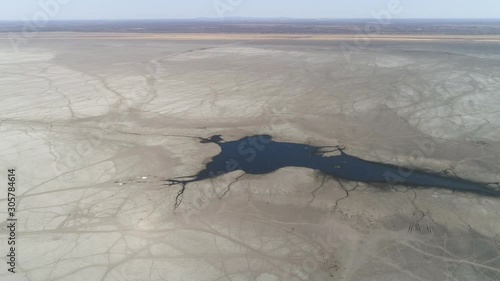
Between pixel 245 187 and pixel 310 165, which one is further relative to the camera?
pixel 310 165

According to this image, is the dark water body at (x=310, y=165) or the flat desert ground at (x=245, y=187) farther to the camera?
the dark water body at (x=310, y=165)

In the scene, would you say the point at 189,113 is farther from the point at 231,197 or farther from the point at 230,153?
the point at 231,197

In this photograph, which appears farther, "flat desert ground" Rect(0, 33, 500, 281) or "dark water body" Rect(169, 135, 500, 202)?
"dark water body" Rect(169, 135, 500, 202)

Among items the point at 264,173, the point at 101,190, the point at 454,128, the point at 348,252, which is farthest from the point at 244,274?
the point at 454,128

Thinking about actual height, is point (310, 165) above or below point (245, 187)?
above
